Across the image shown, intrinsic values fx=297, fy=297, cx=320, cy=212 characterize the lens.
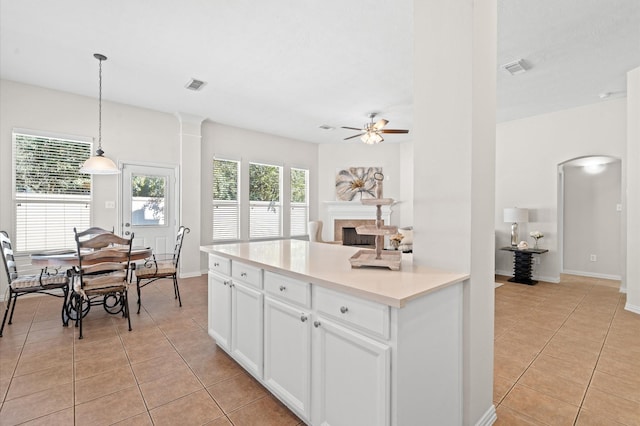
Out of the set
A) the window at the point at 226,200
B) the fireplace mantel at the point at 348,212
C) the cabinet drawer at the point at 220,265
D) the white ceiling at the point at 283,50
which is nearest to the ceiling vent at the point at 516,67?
the white ceiling at the point at 283,50

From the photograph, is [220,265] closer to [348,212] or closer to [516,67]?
[516,67]

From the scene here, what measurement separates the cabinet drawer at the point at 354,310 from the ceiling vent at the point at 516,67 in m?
3.74

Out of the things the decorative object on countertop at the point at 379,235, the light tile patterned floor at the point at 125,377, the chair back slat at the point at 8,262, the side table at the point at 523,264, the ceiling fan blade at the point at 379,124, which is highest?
the ceiling fan blade at the point at 379,124

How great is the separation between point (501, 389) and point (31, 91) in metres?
6.50

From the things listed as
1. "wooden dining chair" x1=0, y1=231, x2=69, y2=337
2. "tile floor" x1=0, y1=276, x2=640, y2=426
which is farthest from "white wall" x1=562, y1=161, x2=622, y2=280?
"wooden dining chair" x1=0, y1=231, x2=69, y2=337

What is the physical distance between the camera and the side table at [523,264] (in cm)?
514

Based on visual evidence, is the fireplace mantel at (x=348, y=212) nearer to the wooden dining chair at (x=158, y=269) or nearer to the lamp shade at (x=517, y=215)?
the lamp shade at (x=517, y=215)

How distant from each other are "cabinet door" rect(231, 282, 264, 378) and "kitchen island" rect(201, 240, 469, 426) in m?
0.01

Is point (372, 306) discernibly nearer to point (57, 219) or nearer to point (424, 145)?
point (424, 145)

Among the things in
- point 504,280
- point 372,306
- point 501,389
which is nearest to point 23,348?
point 372,306

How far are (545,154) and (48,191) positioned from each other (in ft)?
26.6

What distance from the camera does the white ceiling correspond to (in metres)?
2.62

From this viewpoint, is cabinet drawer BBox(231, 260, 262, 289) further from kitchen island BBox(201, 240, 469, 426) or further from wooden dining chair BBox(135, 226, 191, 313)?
wooden dining chair BBox(135, 226, 191, 313)

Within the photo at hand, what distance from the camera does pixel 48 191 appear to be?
14.3ft
